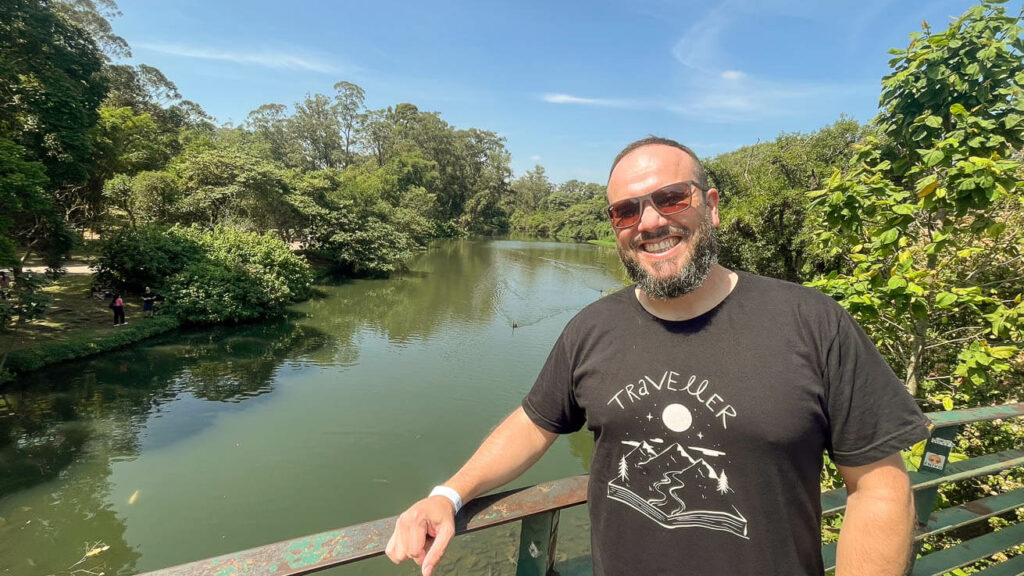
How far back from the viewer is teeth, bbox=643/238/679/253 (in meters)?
1.46

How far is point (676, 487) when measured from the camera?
1.16 m

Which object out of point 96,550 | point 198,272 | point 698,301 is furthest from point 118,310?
point 698,301

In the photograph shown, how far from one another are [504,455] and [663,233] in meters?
0.84

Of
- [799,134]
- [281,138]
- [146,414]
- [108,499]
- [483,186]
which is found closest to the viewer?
[108,499]

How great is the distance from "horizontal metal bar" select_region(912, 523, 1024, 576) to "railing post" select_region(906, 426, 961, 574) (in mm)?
60

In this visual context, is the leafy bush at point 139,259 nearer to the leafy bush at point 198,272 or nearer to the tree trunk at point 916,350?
the leafy bush at point 198,272

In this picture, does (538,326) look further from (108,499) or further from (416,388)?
(108,499)

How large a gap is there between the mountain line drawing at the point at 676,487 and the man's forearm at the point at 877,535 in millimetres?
220

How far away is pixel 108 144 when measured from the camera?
746 inches

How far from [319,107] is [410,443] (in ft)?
171

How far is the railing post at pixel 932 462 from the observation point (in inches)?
61.3

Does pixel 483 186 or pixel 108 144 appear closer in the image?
pixel 108 144

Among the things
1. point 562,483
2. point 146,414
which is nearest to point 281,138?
point 146,414

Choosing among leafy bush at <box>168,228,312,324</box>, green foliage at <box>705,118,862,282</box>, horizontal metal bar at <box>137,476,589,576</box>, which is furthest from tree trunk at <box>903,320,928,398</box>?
leafy bush at <box>168,228,312,324</box>
